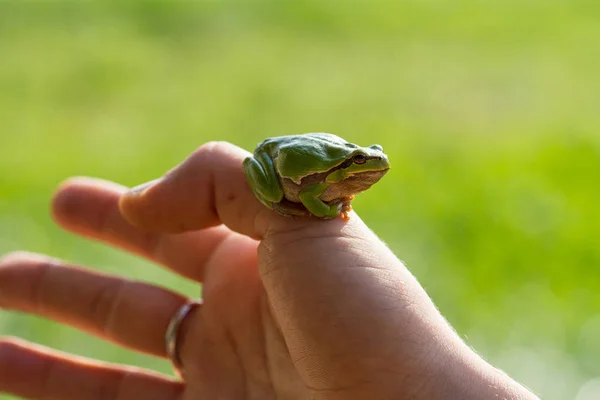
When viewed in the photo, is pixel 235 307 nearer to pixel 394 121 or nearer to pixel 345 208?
pixel 345 208

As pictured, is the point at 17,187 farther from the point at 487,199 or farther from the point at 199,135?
the point at 487,199

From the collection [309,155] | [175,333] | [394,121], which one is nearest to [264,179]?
[309,155]

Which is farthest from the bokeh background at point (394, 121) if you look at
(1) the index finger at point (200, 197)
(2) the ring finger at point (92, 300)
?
(1) the index finger at point (200, 197)

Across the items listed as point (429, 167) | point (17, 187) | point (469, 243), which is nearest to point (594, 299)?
point (469, 243)

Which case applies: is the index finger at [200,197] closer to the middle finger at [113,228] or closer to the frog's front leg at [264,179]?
the frog's front leg at [264,179]

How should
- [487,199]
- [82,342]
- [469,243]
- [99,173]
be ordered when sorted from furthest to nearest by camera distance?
[99,173]
[487,199]
[469,243]
[82,342]

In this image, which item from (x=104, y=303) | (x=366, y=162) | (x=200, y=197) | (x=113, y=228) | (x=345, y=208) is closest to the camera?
(x=366, y=162)

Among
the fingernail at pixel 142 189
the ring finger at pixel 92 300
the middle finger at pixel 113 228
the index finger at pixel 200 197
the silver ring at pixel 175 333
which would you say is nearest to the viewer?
the index finger at pixel 200 197
